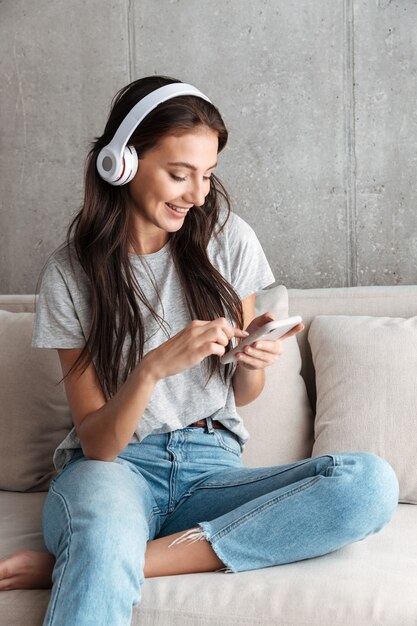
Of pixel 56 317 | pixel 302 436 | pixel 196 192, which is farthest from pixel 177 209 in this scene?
pixel 302 436

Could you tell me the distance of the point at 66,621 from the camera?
1.28 metres

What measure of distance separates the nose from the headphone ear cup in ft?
0.38

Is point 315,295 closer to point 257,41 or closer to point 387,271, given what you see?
point 387,271

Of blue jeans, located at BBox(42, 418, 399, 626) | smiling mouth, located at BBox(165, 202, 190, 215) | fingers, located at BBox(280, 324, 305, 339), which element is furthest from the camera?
smiling mouth, located at BBox(165, 202, 190, 215)

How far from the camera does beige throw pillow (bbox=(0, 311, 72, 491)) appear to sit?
6.93 ft

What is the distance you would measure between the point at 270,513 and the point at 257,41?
5.06ft

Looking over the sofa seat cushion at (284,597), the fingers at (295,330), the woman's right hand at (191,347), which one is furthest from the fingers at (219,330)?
the sofa seat cushion at (284,597)

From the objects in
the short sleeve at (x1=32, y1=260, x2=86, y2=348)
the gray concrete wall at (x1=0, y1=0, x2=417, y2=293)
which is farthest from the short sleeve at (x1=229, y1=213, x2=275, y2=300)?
the gray concrete wall at (x1=0, y1=0, x2=417, y2=293)

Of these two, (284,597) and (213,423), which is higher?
(213,423)

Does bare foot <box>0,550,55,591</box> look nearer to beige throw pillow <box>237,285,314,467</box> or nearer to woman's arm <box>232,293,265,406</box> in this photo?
woman's arm <box>232,293,265,406</box>

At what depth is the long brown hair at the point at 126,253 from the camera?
1.69 metres

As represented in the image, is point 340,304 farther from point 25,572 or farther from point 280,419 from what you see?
point 25,572

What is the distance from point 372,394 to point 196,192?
66cm

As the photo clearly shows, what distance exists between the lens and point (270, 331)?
1.55 meters
